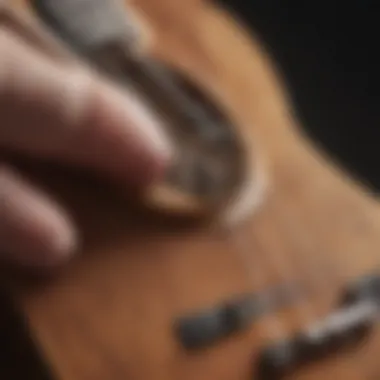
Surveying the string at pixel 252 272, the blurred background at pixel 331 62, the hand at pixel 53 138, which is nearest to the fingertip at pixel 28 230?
the hand at pixel 53 138

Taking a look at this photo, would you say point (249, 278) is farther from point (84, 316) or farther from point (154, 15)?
point (154, 15)

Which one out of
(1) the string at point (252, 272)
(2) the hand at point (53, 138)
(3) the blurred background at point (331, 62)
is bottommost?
(1) the string at point (252, 272)

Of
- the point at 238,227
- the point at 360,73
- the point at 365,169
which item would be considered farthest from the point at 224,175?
the point at 360,73

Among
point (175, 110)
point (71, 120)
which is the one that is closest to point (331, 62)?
point (175, 110)

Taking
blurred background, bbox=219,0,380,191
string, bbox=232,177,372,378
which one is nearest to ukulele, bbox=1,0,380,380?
string, bbox=232,177,372,378

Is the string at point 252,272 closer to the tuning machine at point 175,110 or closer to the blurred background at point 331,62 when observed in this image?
the tuning machine at point 175,110

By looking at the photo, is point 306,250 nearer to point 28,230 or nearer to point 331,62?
point 28,230

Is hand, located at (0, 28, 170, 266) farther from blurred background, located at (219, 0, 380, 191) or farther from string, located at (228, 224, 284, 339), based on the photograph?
blurred background, located at (219, 0, 380, 191)
